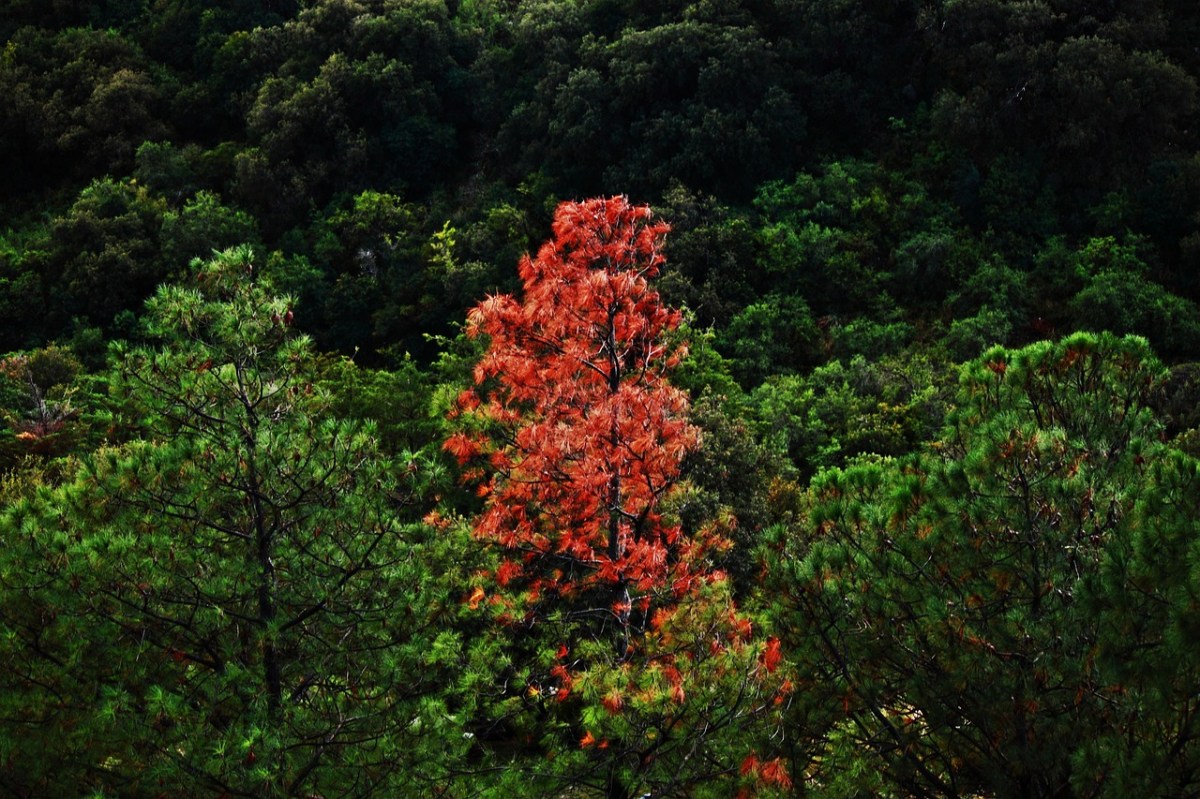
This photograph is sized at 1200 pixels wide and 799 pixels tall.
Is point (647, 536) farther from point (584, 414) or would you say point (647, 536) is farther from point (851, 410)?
point (851, 410)

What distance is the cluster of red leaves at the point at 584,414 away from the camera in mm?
9312

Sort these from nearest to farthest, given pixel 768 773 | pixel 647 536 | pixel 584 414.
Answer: pixel 768 773 < pixel 584 414 < pixel 647 536

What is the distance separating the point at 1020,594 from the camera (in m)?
6.33

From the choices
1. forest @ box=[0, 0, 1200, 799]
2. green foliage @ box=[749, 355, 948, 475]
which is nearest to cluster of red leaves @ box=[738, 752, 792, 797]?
forest @ box=[0, 0, 1200, 799]

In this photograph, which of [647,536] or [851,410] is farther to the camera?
[851,410]

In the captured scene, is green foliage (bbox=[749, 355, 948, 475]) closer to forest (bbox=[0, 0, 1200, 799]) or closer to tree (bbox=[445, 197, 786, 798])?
forest (bbox=[0, 0, 1200, 799])

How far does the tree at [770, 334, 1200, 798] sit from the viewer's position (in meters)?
5.41

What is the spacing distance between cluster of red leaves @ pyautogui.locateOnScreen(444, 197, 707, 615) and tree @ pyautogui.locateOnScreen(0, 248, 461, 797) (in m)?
2.18

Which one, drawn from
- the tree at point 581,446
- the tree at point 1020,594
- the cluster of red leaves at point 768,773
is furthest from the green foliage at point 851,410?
the cluster of red leaves at point 768,773

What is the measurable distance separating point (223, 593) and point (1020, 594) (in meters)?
4.80

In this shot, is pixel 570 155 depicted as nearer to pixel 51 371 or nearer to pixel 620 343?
pixel 51 371

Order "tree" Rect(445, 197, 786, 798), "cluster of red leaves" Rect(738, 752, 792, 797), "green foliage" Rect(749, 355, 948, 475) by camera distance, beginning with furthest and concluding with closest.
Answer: "green foliage" Rect(749, 355, 948, 475)
"tree" Rect(445, 197, 786, 798)
"cluster of red leaves" Rect(738, 752, 792, 797)

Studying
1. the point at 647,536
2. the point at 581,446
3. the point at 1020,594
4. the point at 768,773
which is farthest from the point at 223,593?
the point at 647,536

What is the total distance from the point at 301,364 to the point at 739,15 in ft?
78.7
